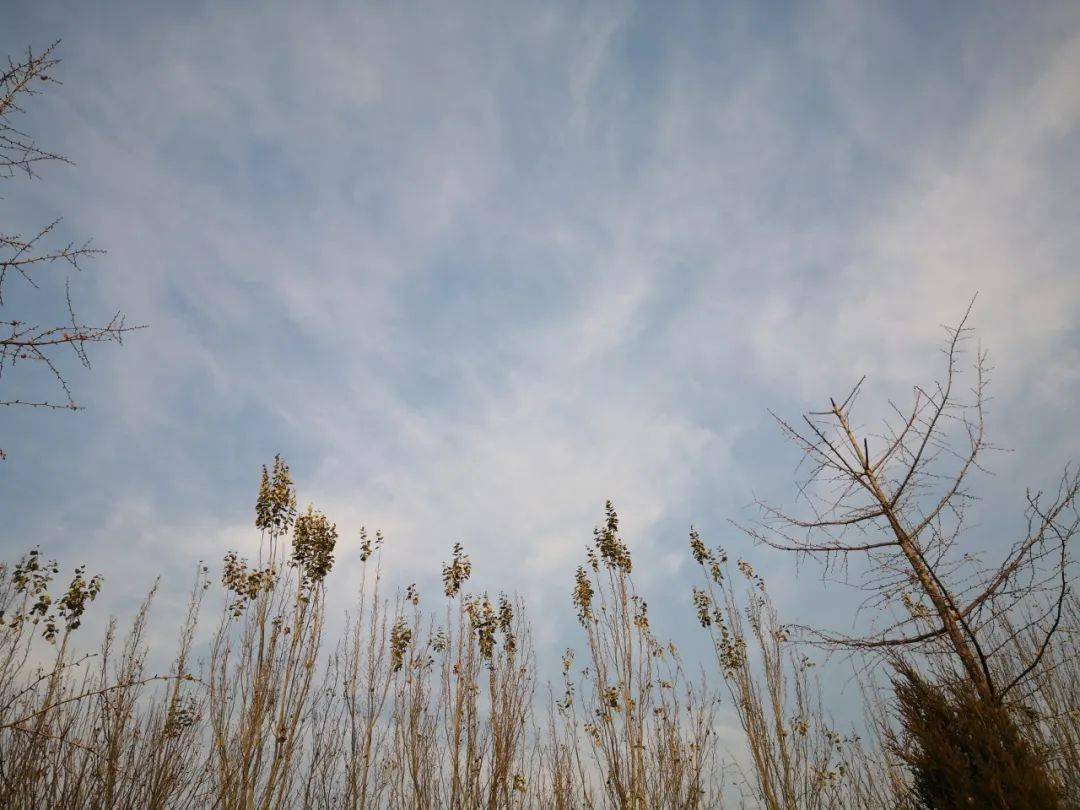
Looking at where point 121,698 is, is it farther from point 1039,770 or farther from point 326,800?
point 1039,770

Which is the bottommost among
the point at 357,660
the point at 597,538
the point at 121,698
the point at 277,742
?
the point at 277,742

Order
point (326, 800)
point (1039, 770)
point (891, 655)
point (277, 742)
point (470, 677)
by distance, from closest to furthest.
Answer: point (1039, 770) < point (891, 655) < point (277, 742) < point (326, 800) < point (470, 677)

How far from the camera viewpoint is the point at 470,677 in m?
8.17

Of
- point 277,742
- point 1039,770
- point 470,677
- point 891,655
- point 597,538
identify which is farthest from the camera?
point 597,538

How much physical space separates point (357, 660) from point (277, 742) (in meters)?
2.04

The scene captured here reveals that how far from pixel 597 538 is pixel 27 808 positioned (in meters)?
7.51

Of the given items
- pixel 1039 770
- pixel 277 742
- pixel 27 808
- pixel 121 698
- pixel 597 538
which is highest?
pixel 597 538

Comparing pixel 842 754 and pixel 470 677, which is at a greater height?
pixel 470 677

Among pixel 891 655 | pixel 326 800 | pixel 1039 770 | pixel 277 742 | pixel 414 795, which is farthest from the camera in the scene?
pixel 414 795

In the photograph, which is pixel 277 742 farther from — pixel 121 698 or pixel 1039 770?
pixel 1039 770

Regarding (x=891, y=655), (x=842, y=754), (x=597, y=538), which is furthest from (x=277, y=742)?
(x=842, y=754)

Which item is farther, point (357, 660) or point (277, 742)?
point (357, 660)

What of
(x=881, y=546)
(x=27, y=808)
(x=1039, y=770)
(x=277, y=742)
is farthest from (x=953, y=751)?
(x=27, y=808)

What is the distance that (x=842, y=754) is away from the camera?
1067 cm
